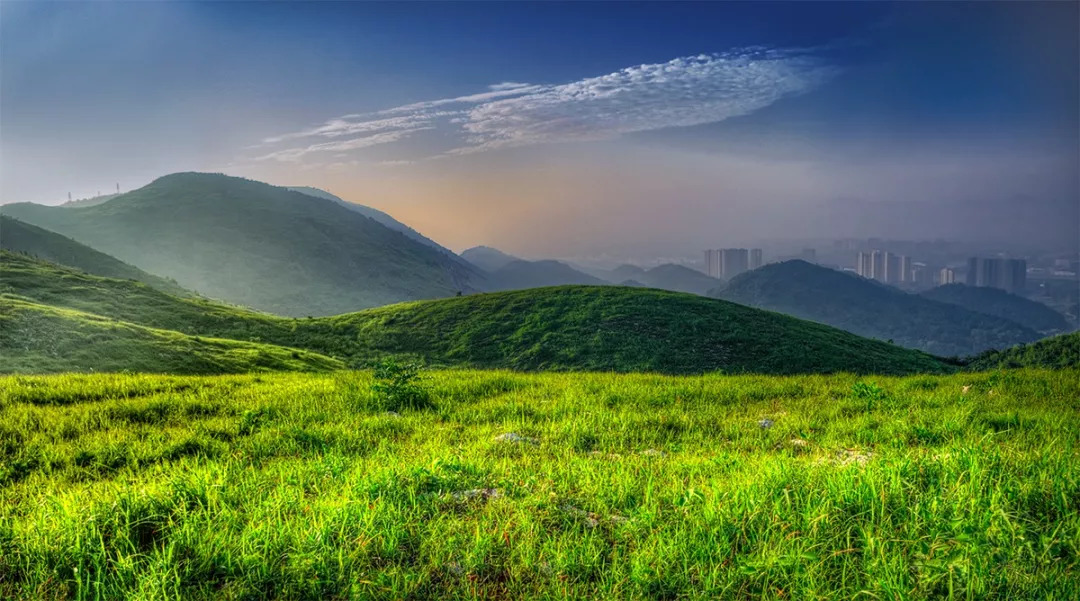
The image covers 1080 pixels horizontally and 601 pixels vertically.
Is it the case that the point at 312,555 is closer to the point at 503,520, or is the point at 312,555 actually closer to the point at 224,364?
the point at 503,520

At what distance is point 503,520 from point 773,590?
240 centimetres

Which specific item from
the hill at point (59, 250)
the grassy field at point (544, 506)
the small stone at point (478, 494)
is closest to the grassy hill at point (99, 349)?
the grassy field at point (544, 506)

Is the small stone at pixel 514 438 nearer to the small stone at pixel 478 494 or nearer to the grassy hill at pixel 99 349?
the small stone at pixel 478 494

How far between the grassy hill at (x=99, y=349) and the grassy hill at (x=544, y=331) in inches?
556

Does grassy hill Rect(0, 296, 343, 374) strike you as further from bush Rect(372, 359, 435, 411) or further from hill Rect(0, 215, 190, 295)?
hill Rect(0, 215, 190, 295)

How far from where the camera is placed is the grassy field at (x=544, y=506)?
152 inches

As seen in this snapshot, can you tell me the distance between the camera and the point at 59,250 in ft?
495

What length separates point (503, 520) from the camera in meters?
4.77

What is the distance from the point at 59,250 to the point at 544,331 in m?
175

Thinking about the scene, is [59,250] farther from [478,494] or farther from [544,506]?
[544,506]

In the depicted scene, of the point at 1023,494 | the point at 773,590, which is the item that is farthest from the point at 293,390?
the point at 1023,494

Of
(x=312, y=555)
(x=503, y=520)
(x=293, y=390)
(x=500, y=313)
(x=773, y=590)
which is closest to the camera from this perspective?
(x=773, y=590)

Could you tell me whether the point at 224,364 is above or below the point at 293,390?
below

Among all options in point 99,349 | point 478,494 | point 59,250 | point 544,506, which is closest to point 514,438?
point 478,494
